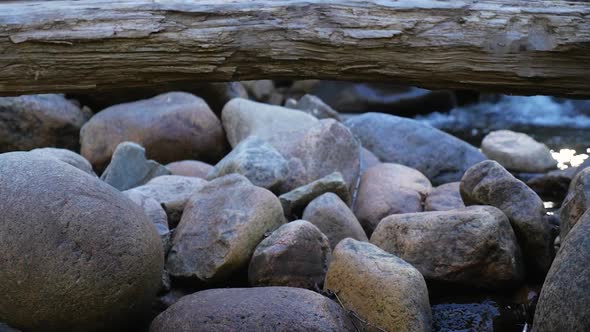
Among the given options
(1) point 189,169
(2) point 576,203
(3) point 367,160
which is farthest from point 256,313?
(3) point 367,160

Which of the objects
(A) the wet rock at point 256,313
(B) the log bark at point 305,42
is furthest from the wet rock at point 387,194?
(A) the wet rock at point 256,313

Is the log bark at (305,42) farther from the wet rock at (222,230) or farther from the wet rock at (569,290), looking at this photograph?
the wet rock at (569,290)

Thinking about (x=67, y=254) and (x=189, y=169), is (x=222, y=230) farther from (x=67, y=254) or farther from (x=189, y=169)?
(x=189, y=169)

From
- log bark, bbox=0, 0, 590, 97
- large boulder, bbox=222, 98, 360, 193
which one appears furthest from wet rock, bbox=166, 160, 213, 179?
log bark, bbox=0, 0, 590, 97

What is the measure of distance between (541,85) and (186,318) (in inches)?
72.1

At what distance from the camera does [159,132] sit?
647cm

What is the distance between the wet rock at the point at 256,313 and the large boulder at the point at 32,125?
3.78m

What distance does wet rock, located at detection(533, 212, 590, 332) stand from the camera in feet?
8.79

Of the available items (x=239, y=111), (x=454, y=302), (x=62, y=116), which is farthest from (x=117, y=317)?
(x=62, y=116)

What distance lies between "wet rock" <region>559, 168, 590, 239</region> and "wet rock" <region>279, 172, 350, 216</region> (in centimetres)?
144

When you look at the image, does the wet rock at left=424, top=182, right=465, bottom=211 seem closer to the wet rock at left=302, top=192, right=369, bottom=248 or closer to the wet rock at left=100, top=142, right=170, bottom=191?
the wet rock at left=302, top=192, right=369, bottom=248

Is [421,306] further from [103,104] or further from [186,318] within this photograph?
[103,104]

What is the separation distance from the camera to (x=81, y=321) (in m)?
3.20

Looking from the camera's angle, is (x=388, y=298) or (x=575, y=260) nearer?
(x=575, y=260)
